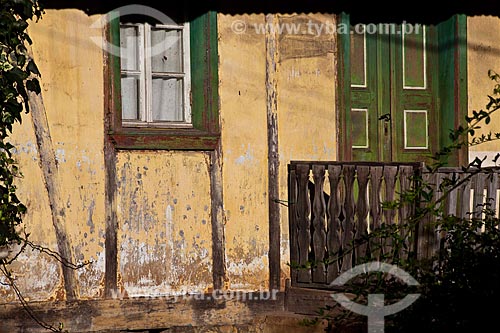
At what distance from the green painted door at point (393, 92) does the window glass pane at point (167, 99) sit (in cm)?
168

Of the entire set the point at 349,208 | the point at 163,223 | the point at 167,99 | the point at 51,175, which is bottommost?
the point at 163,223

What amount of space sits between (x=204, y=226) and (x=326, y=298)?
1.22 meters

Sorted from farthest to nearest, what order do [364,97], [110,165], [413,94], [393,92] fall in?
[413,94] → [393,92] → [364,97] → [110,165]

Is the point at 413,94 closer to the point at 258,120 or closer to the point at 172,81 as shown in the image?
the point at 258,120

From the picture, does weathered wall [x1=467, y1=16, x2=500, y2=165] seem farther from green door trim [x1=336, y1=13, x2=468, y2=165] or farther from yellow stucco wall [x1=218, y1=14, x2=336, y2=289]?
yellow stucco wall [x1=218, y1=14, x2=336, y2=289]

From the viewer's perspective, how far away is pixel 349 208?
850 cm

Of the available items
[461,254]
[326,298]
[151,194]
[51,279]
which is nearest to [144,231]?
[151,194]

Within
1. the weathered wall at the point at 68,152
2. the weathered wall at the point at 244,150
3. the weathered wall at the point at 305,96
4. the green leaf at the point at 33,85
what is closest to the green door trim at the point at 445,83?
the weathered wall at the point at 305,96

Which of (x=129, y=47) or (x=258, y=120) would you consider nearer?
(x=129, y=47)

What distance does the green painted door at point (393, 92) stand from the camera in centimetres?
972

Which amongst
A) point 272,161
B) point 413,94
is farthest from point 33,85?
point 413,94

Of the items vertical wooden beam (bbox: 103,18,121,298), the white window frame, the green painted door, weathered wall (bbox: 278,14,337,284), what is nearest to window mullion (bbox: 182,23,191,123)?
the white window frame
